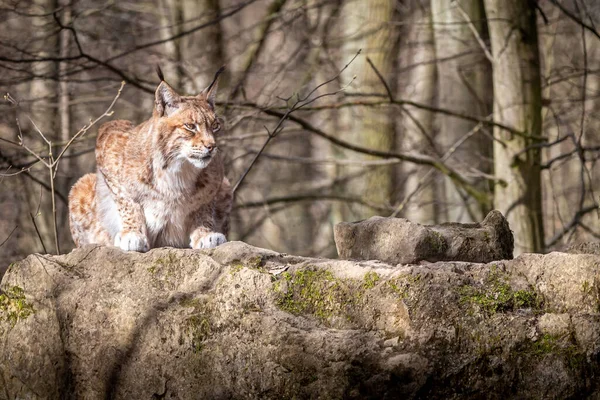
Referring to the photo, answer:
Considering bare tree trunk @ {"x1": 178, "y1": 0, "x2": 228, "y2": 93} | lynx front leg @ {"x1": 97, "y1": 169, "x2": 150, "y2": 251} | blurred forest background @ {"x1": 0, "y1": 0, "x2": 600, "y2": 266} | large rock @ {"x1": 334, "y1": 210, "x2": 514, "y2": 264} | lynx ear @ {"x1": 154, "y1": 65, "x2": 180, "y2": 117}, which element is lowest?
large rock @ {"x1": 334, "y1": 210, "x2": 514, "y2": 264}

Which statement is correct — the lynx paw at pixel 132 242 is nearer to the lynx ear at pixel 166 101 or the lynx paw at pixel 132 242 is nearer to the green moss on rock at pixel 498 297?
the lynx ear at pixel 166 101

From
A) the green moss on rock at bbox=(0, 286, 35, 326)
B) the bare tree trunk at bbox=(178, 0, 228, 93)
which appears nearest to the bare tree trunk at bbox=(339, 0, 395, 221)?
the bare tree trunk at bbox=(178, 0, 228, 93)

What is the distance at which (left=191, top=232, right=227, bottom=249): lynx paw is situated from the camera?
492 centimetres

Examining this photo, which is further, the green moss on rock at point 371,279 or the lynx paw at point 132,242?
the lynx paw at point 132,242

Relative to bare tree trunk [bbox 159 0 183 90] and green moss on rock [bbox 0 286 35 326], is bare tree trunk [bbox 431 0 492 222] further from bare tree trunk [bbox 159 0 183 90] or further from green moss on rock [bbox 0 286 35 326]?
green moss on rock [bbox 0 286 35 326]

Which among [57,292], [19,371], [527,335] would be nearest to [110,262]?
[57,292]

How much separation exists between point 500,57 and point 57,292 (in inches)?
179

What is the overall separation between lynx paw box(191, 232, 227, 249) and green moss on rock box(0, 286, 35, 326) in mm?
1136

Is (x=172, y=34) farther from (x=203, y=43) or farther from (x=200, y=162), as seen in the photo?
(x=200, y=162)

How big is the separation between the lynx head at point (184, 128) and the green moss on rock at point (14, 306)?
48.2 inches

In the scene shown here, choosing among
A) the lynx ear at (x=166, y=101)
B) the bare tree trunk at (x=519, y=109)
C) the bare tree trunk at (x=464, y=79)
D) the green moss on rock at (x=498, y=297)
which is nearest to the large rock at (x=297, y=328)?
the green moss on rock at (x=498, y=297)

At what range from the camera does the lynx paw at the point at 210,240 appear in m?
4.92

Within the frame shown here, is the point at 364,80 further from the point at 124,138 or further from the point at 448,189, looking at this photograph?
the point at 124,138

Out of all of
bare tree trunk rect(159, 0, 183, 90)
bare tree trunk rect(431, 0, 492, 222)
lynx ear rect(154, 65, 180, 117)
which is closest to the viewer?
lynx ear rect(154, 65, 180, 117)
